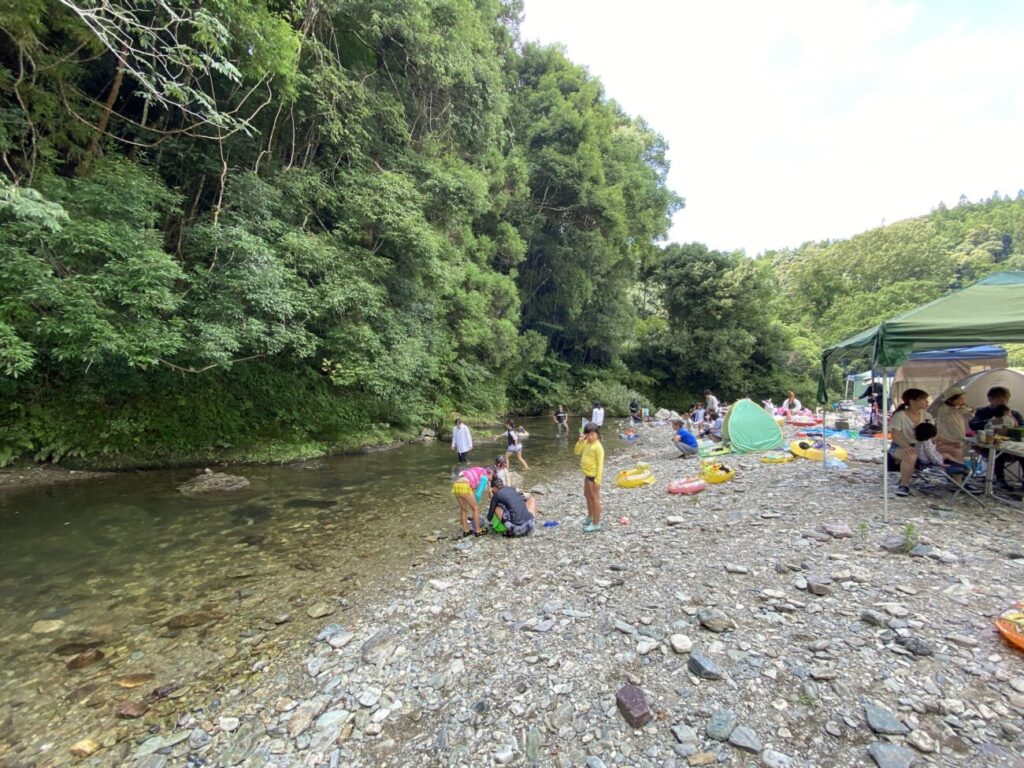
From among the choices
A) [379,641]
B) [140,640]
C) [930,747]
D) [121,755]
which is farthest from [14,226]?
[930,747]

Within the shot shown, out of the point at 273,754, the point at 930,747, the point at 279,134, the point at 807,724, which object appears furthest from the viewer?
the point at 279,134

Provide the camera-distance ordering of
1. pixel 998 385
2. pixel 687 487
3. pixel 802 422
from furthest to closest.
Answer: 1. pixel 802 422
2. pixel 998 385
3. pixel 687 487

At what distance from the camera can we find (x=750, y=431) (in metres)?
14.0

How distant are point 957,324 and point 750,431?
8.24 meters

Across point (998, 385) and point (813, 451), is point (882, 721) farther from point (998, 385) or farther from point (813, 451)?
point (998, 385)

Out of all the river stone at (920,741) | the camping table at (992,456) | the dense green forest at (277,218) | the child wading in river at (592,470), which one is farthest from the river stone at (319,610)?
the camping table at (992,456)

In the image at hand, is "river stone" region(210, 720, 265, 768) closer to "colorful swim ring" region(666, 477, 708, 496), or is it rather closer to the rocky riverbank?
the rocky riverbank

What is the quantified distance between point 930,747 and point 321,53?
→ 19.5m

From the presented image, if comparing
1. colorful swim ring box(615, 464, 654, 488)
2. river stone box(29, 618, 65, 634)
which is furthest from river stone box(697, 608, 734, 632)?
river stone box(29, 618, 65, 634)

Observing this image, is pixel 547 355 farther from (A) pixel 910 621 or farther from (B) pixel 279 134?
(A) pixel 910 621

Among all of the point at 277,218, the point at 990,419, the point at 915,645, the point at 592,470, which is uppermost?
the point at 277,218

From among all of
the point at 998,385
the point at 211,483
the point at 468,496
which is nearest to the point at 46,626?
the point at 468,496

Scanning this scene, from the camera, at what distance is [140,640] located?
16.7 ft

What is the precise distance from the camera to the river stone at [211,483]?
1105 cm
